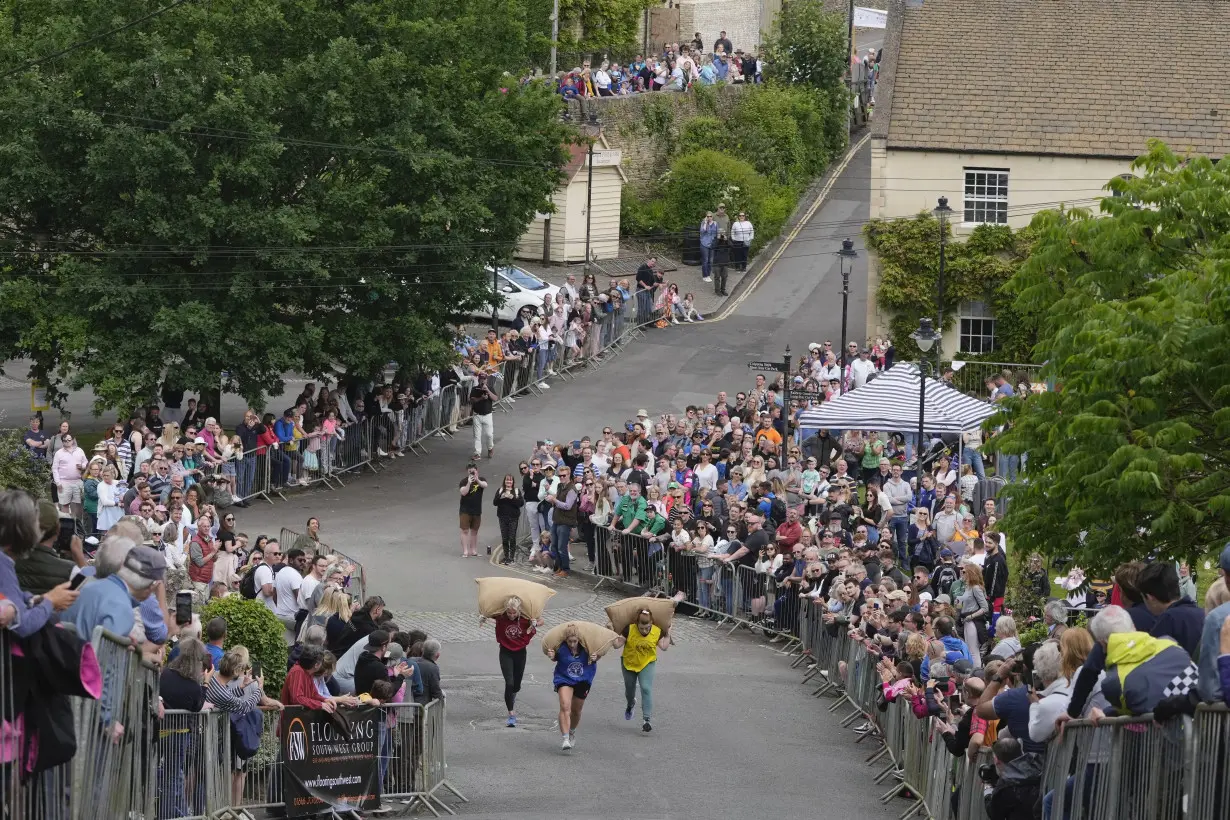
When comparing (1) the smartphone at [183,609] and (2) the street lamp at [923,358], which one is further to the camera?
(2) the street lamp at [923,358]

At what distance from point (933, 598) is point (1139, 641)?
36.7ft

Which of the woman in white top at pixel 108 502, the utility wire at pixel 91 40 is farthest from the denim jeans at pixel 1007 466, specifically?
the utility wire at pixel 91 40

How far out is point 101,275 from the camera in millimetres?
32250

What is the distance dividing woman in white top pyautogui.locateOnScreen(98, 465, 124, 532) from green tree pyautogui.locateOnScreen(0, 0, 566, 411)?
4.91 meters

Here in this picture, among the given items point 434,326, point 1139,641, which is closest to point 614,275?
point 434,326

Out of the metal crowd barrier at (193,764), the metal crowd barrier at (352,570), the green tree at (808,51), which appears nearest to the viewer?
the metal crowd barrier at (193,764)

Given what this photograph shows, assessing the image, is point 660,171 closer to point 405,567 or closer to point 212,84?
point 212,84

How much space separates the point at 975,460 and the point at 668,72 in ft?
92.8

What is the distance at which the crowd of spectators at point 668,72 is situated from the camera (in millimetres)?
54188

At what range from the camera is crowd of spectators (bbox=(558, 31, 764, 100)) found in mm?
54188

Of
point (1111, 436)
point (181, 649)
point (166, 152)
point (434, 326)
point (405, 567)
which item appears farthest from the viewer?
point (434, 326)

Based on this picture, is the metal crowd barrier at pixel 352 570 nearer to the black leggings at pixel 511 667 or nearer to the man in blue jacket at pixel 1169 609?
the black leggings at pixel 511 667

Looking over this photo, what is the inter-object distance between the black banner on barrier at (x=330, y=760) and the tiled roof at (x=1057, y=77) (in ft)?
96.1

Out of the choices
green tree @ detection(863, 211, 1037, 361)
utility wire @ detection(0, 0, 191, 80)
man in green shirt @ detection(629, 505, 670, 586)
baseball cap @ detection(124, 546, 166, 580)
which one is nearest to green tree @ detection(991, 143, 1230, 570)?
baseball cap @ detection(124, 546, 166, 580)
